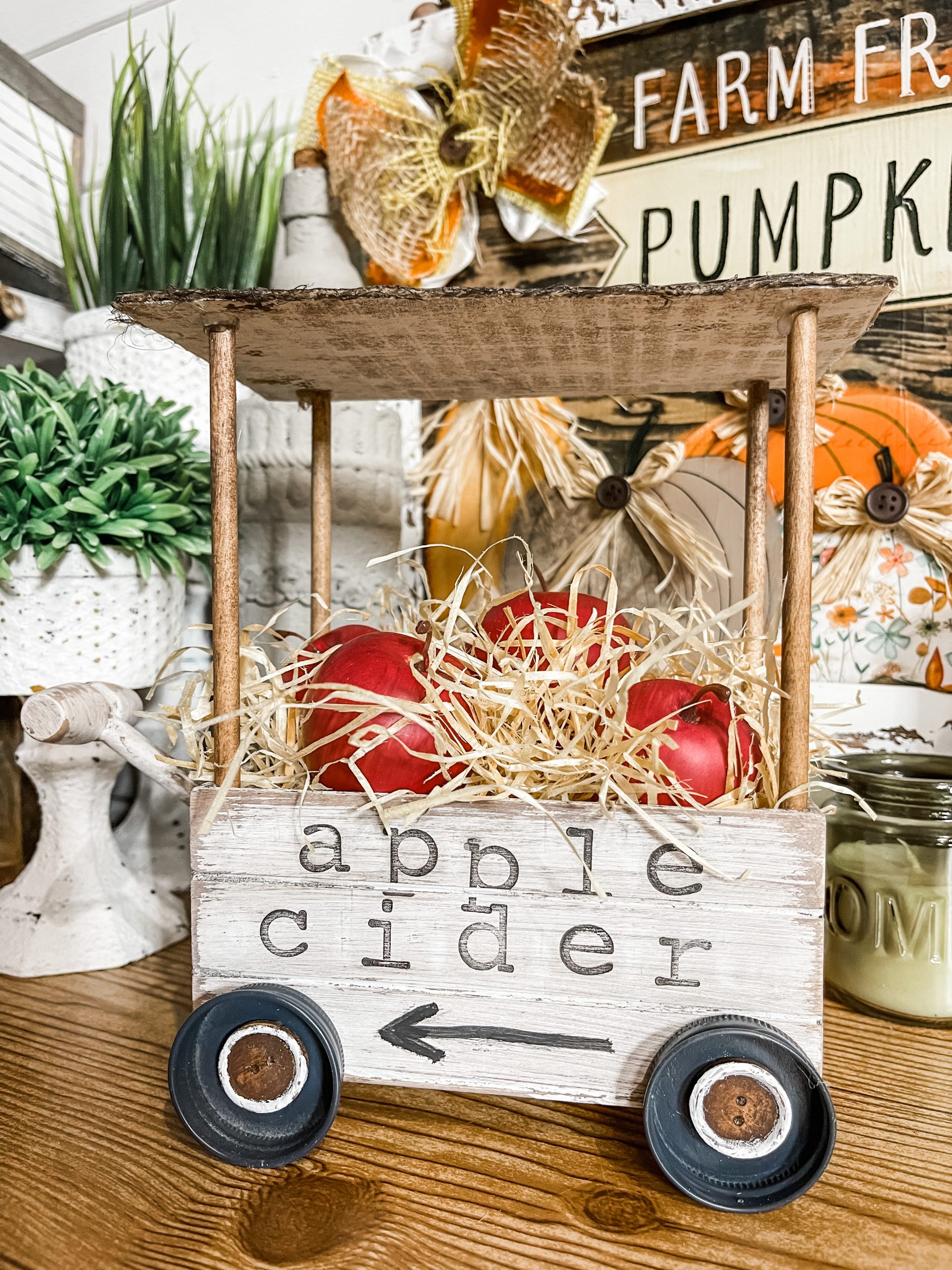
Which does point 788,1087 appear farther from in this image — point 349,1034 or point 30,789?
point 30,789

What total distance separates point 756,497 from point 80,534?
0.55m

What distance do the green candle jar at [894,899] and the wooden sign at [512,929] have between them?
184 mm

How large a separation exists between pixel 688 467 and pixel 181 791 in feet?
1.80

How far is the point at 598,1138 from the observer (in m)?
0.48

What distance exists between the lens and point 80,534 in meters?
0.69

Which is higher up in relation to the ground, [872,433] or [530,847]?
[872,433]

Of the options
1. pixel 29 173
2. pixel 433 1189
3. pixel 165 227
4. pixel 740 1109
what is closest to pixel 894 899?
pixel 740 1109

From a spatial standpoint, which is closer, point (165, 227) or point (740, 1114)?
point (740, 1114)

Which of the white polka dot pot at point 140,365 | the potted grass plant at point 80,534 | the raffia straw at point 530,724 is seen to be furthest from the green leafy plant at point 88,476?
the raffia straw at point 530,724

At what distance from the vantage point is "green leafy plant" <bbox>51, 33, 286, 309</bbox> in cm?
90

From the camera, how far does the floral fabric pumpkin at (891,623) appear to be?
0.75 metres

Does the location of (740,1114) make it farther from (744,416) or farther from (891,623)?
(744,416)

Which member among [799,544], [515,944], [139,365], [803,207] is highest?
[803,207]

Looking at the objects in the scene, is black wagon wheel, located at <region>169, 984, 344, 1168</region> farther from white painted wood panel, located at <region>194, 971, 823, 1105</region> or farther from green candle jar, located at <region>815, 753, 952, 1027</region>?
green candle jar, located at <region>815, 753, 952, 1027</region>
